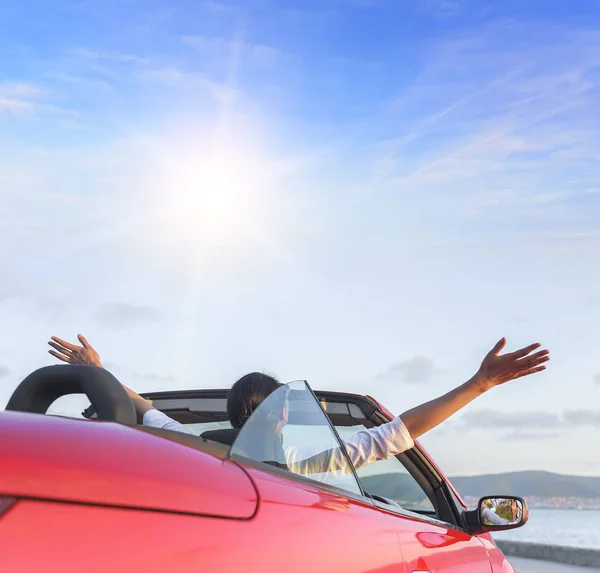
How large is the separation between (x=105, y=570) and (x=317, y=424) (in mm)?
1222

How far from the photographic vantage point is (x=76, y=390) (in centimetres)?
226

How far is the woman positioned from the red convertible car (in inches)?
18.0

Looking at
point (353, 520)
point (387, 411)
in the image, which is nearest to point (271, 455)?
point (353, 520)

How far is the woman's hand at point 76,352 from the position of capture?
3.90 m

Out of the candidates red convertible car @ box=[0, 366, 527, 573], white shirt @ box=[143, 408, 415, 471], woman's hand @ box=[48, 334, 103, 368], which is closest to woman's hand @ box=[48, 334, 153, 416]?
woman's hand @ box=[48, 334, 103, 368]

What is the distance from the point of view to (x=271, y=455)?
2.06m

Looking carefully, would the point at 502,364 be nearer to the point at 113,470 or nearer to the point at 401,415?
the point at 401,415

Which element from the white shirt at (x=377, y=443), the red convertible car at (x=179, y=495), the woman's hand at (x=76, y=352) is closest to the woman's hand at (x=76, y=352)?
the woman's hand at (x=76, y=352)

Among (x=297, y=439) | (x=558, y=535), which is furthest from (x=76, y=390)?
(x=558, y=535)

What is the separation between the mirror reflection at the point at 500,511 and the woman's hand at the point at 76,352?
5.84ft

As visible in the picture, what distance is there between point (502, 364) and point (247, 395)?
55.2 inches

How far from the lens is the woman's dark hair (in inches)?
112

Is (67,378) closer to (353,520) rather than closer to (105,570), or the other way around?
(353,520)

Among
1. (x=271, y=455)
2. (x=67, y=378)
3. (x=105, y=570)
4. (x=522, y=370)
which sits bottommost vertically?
(x=105, y=570)
